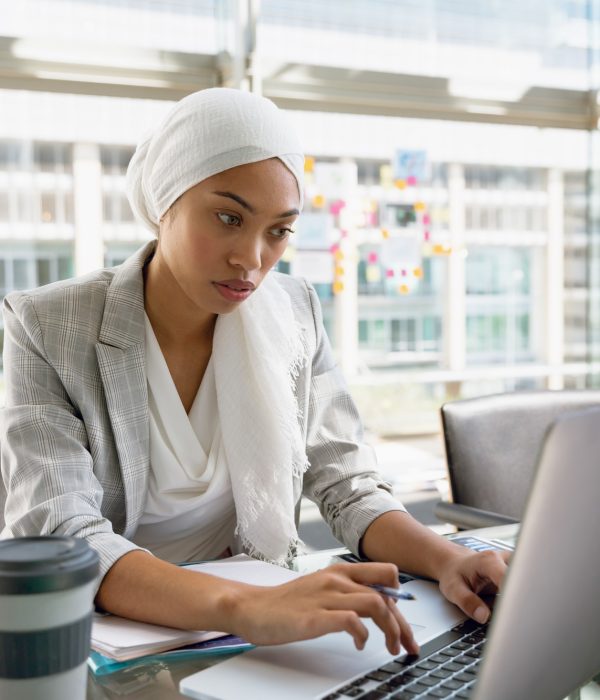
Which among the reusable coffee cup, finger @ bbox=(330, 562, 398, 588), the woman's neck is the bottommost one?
finger @ bbox=(330, 562, 398, 588)

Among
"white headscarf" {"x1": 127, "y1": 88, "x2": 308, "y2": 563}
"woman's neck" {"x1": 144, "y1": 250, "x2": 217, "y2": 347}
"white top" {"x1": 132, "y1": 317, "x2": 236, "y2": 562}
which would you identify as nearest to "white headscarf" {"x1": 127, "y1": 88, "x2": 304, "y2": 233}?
"white headscarf" {"x1": 127, "y1": 88, "x2": 308, "y2": 563}

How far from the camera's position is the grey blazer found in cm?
111

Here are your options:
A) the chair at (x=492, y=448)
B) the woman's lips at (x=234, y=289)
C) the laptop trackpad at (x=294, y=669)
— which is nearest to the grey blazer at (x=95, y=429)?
the woman's lips at (x=234, y=289)

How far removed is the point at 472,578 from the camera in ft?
3.43

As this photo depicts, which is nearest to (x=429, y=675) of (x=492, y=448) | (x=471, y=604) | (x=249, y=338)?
(x=471, y=604)

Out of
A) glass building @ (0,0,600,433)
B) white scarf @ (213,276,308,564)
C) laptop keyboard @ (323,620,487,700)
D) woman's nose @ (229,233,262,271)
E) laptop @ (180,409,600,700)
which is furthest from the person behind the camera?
glass building @ (0,0,600,433)

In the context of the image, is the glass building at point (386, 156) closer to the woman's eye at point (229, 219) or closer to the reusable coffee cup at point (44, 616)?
the woman's eye at point (229, 219)

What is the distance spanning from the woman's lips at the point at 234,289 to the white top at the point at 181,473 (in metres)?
0.16

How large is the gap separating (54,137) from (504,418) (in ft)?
6.39

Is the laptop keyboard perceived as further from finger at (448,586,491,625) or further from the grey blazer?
the grey blazer

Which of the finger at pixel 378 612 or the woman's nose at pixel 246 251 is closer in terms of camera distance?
the finger at pixel 378 612

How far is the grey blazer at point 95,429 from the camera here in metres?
1.11

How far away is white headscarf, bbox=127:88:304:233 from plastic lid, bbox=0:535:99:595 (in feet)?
2.44

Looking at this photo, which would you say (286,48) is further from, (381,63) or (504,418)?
(504,418)
